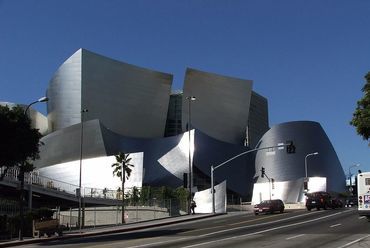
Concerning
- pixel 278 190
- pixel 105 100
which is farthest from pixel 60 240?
pixel 105 100

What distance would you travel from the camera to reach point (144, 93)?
11850 centimetres

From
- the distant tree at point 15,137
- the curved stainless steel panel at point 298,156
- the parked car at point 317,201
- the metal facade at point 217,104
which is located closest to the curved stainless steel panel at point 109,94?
the metal facade at point 217,104

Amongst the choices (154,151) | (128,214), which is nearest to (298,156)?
(154,151)

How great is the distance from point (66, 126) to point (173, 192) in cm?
4716

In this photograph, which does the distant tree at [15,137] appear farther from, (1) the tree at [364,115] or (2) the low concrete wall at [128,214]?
(2) the low concrete wall at [128,214]

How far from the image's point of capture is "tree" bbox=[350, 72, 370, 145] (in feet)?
65.5

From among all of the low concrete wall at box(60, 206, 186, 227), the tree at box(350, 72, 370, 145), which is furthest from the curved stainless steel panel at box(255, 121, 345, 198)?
the tree at box(350, 72, 370, 145)

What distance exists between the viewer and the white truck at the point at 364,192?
102ft

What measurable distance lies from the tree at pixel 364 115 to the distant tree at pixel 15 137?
21775 mm

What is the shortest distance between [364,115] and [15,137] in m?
22.4

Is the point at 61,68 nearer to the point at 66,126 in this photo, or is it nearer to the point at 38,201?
the point at 66,126

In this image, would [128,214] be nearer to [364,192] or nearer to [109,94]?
[364,192]

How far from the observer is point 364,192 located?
31.3 metres

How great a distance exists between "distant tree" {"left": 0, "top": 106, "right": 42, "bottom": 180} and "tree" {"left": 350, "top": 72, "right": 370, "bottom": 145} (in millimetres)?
21775
